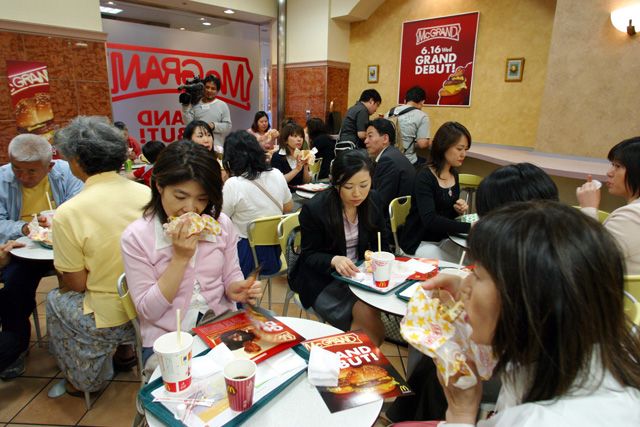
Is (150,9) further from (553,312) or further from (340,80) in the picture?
(553,312)

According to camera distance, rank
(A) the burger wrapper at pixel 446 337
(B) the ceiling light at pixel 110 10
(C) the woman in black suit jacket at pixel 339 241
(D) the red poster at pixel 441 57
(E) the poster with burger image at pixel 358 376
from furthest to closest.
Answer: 1. (B) the ceiling light at pixel 110 10
2. (D) the red poster at pixel 441 57
3. (C) the woman in black suit jacket at pixel 339 241
4. (E) the poster with burger image at pixel 358 376
5. (A) the burger wrapper at pixel 446 337

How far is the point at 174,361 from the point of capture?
100cm

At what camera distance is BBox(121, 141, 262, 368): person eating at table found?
1.46m

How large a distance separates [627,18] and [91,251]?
15.4 feet

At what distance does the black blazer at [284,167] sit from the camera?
4.40 meters

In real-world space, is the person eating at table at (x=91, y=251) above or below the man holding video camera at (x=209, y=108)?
below

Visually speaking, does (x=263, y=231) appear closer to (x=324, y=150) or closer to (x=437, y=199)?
(x=437, y=199)

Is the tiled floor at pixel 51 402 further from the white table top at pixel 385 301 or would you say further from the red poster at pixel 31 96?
the red poster at pixel 31 96

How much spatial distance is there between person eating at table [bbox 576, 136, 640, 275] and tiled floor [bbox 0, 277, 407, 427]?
56.5 inches

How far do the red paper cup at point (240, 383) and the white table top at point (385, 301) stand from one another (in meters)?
0.70

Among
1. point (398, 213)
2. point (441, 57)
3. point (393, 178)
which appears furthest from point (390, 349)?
point (441, 57)

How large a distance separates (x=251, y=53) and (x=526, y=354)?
317 inches

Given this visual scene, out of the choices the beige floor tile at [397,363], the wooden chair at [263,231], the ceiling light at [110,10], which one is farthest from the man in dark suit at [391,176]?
the ceiling light at [110,10]

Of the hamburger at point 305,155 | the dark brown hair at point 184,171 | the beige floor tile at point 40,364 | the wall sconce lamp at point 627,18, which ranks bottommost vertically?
the beige floor tile at point 40,364
